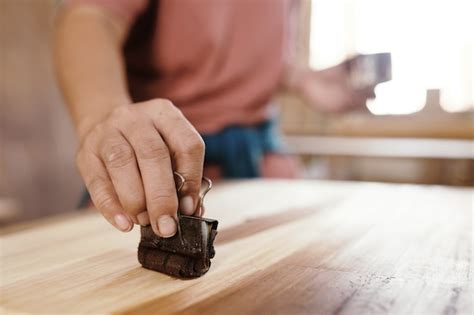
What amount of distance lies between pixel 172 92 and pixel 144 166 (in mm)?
745

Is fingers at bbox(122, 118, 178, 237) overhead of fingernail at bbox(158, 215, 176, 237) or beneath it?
overhead

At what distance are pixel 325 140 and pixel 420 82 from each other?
1.29 m

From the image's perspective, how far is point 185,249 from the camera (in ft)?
1.53

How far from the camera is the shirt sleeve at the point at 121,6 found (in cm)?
88

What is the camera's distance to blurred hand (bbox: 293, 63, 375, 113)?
4.17 ft

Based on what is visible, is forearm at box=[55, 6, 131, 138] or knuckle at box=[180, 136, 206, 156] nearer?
knuckle at box=[180, 136, 206, 156]

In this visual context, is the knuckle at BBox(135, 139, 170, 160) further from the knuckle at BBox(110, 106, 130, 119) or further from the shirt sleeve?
the shirt sleeve

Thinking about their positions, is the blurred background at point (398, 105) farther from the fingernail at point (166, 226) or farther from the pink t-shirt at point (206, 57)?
the fingernail at point (166, 226)

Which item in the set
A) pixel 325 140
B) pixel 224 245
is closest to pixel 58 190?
pixel 224 245

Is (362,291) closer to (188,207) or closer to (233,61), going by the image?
(188,207)

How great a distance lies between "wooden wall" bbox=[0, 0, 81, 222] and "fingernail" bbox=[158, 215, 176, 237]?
1.89 meters

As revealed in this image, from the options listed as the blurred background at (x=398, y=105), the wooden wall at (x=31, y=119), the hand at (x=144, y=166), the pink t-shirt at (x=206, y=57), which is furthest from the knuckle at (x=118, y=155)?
the blurred background at (x=398, y=105)

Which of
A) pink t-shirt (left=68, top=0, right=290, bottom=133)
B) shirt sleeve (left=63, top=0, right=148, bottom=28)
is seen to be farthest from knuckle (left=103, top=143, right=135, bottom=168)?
pink t-shirt (left=68, top=0, right=290, bottom=133)

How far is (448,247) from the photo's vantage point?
597 mm
